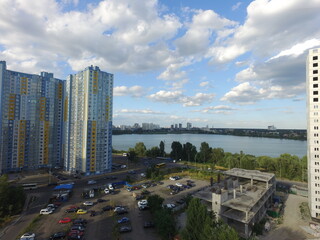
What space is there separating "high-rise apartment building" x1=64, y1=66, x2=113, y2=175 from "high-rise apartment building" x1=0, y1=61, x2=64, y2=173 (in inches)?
202

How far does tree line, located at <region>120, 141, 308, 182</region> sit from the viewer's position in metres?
36.4

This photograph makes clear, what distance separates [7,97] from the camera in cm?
3659

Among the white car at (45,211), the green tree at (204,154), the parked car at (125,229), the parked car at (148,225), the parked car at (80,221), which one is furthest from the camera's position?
the green tree at (204,154)

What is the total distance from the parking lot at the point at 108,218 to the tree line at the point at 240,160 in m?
19.2

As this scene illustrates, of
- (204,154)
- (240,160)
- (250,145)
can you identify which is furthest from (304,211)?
(250,145)

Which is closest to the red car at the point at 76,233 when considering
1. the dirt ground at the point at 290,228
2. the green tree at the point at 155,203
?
the green tree at the point at 155,203

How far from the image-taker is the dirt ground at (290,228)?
660 inches

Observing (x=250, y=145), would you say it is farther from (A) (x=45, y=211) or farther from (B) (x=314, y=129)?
(A) (x=45, y=211)

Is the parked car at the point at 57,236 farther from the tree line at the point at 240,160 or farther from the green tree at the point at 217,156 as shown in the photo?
the green tree at the point at 217,156

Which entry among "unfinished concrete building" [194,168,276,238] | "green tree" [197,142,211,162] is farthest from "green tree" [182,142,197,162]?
"unfinished concrete building" [194,168,276,238]

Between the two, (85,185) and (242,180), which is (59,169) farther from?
(242,180)

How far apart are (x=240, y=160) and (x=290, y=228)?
949 inches

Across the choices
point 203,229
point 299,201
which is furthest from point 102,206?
point 299,201

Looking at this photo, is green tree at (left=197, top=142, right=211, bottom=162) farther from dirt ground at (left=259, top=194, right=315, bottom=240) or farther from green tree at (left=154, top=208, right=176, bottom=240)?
green tree at (left=154, top=208, right=176, bottom=240)
